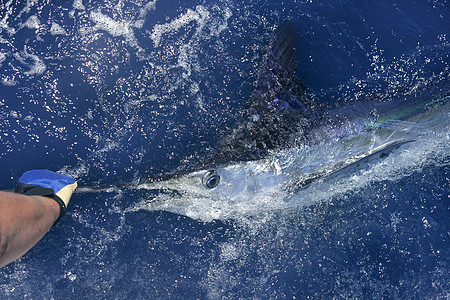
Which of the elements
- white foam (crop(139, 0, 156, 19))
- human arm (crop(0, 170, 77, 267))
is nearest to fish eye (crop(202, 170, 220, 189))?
human arm (crop(0, 170, 77, 267))

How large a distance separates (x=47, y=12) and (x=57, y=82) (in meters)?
0.91

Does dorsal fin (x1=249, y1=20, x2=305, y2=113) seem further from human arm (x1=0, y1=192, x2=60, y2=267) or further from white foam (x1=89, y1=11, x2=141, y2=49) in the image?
human arm (x1=0, y1=192, x2=60, y2=267)

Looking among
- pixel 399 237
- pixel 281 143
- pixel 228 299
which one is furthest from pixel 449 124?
pixel 228 299

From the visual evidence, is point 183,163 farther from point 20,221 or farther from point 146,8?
point 146,8

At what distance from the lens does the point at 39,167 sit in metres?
3.00

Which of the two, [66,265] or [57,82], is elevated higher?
[57,82]

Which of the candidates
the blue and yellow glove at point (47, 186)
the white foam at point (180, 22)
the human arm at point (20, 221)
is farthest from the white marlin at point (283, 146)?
the white foam at point (180, 22)

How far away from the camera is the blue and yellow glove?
8.01 ft

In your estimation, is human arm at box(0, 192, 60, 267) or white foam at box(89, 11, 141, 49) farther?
white foam at box(89, 11, 141, 49)

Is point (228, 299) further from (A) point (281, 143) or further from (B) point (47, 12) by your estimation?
(B) point (47, 12)

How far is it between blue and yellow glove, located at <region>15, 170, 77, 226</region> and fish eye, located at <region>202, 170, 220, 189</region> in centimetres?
113

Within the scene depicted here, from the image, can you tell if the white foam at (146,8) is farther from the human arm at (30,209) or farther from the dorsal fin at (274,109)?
the human arm at (30,209)

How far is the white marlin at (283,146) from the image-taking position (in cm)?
297

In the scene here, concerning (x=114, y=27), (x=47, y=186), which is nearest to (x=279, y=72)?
(x=114, y=27)
